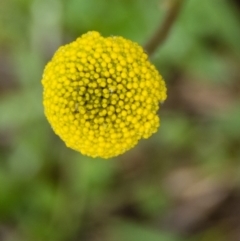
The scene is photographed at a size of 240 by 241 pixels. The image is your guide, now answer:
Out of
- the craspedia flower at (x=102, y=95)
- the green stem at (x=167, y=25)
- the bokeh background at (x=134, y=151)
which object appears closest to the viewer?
the craspedia flower at (x=102, y=95)

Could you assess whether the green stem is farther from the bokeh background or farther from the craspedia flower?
the bokeh background

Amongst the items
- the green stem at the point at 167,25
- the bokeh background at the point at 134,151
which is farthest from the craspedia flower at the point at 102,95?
the bokeh background at the point at 134,151

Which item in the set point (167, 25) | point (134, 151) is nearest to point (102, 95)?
point (167, 25)

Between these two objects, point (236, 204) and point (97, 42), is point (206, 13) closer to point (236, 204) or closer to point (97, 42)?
point (236, 204)

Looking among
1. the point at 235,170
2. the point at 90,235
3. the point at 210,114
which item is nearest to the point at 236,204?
the point at 235,170

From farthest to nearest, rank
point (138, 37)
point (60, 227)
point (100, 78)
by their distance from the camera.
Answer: point (60, 227) < point (138, 37) < point (100, 78)

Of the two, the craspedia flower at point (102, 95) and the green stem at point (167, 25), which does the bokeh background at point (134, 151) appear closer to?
the green stem at point (167, 25)

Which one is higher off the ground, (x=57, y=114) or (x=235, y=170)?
(x=235, y=170)
